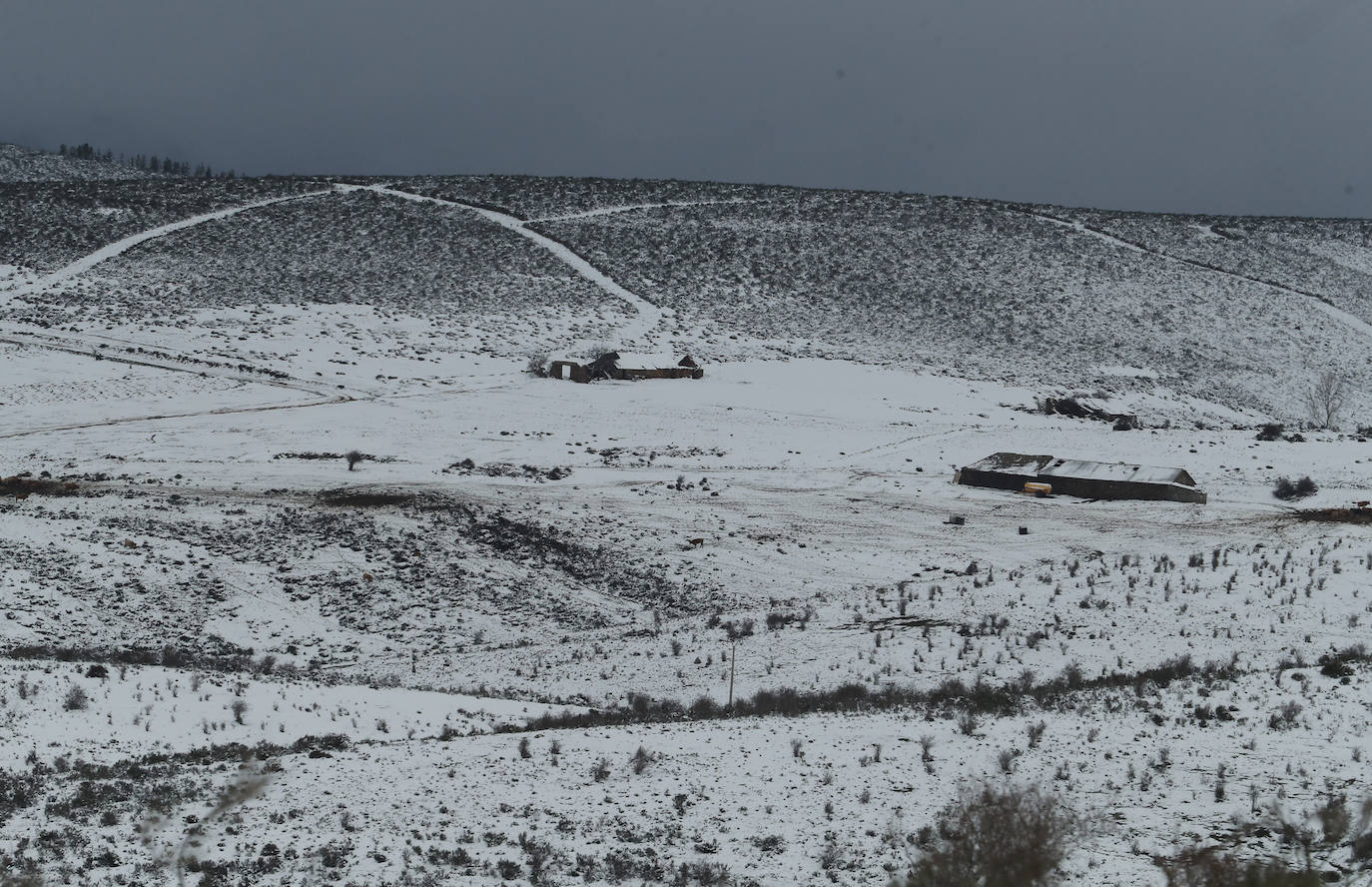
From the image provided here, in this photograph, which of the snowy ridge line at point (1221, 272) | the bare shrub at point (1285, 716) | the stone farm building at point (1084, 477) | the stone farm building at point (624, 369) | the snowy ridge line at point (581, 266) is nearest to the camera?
the bare shrub at point (1285, 716)

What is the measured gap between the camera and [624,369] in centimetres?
5744

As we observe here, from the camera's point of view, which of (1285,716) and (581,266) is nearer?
(1285,716)

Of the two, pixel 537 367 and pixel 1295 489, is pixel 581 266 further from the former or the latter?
pixel 1295 489

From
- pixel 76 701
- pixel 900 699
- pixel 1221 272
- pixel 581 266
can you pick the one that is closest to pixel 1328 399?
pixel 1221 272

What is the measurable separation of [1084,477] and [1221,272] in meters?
63.0

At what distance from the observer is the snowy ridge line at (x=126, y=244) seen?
6844 centimetres

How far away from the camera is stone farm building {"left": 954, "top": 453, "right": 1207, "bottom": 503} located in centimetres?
3659

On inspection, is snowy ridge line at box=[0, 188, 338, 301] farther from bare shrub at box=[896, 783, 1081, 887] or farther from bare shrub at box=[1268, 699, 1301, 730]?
bare shrub at box=[896, 783, 1081, 887]

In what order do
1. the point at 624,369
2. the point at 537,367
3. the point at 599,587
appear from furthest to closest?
the point at 537,367 < the point at 624,369 < the point at 599,587

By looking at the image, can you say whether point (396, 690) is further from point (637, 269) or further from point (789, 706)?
point (637, 269)

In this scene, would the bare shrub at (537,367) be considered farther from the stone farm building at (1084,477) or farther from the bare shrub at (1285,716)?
the bare shrub at (1285,716)

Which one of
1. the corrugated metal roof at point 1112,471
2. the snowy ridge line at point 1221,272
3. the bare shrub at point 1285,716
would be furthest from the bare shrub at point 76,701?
the snowy ridge line at point 1221,272

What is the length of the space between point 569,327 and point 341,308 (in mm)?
13690

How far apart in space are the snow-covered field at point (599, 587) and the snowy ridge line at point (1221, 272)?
11.2 metres
